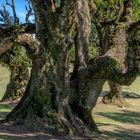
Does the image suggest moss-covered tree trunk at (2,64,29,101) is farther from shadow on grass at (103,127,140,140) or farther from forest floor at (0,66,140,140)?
shadow on grass at (103,127,140,140)

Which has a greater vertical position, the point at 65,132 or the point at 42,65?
the point at 42,65

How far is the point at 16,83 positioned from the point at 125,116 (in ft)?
39.0

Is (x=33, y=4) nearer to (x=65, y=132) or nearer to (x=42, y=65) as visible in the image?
(x=42, y=65)

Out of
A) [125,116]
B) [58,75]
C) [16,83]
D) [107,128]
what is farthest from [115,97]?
[58,75]

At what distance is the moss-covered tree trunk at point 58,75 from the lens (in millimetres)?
19531

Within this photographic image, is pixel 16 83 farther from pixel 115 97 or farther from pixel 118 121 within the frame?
pixel 118 121

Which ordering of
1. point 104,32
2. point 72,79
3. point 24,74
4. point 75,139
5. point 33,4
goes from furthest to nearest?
point 24,74 → point 104,32 → point 72,79 → point 33,4 → point 75,139

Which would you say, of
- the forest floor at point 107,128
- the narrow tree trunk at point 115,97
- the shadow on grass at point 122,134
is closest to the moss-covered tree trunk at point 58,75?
the forest floor at point 107,128

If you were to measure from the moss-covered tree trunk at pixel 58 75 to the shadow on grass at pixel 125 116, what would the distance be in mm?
8791

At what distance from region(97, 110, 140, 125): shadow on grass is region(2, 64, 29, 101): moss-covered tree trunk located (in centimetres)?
981

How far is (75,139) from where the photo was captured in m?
18.7

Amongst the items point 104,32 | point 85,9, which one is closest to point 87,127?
point 85,9

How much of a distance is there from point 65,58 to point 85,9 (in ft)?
9.75

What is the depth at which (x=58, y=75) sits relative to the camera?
19.9 metres
